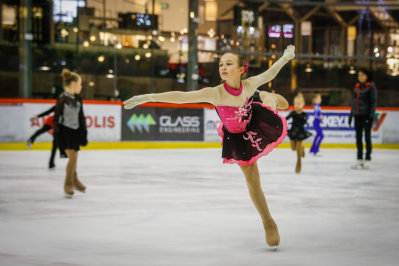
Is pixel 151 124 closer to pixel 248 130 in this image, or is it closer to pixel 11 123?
pixel 11 123

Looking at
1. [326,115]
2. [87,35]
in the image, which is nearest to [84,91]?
[87,35]

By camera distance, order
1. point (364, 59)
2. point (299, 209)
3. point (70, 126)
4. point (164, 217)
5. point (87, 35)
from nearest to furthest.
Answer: point (164, 217) < point (299, 209) < point (70, 126) < point (87, 35) < point (364, 59)

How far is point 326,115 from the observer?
15.5 m

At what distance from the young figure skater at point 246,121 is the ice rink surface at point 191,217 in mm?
426

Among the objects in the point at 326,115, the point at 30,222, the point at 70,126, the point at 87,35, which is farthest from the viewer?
the point at 87,35

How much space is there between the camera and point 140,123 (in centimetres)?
1402

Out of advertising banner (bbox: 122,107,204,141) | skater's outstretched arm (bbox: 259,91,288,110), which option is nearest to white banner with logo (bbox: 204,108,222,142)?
advertising banner (bbox: 122,107,204,141)

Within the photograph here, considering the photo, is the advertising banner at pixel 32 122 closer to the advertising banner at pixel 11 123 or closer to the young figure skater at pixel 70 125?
the advertising banner at pixel 11 123

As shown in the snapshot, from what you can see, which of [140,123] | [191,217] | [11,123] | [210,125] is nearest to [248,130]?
[191,217]

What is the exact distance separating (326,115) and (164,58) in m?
5.49

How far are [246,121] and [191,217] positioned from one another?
1.56 metres

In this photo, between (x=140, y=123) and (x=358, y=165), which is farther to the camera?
(x=140, y=123)

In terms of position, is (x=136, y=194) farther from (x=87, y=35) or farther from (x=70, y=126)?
(x=87, y=35)

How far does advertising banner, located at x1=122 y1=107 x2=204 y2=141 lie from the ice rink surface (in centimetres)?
409
